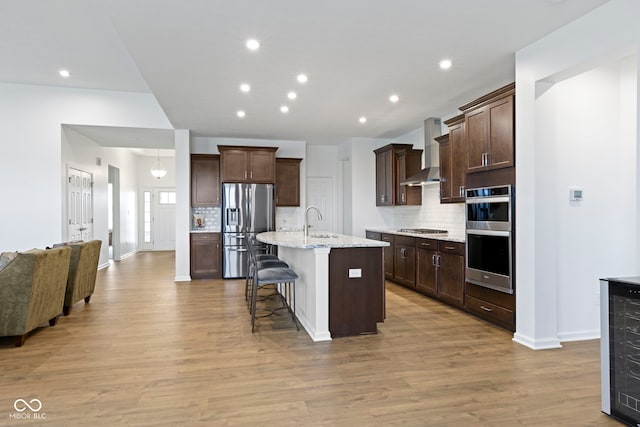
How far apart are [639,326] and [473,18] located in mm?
2394

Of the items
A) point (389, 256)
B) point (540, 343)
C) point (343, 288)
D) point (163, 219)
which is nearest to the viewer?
point (540, 343)

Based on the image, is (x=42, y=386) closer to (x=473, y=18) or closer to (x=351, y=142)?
(x=473, y=18)

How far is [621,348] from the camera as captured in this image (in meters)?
2.14

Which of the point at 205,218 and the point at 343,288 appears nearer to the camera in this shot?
the point at 343,288

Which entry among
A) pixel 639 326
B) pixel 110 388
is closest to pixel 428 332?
pixel 639 326

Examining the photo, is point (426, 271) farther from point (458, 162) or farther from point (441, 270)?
point (458, 162)

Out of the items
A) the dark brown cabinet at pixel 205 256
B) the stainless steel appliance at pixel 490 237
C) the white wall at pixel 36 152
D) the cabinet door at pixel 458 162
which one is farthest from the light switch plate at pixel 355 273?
the white wall at pixel 36 152

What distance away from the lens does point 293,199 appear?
759 cm

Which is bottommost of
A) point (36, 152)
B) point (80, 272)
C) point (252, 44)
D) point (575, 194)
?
point (80, 272)

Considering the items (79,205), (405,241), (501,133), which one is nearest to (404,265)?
(405,241)

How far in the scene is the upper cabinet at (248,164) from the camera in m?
6.91

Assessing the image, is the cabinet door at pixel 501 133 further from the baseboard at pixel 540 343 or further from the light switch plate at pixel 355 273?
the light switch plate at pixel 355 273

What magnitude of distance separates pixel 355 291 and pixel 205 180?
4.54 metres

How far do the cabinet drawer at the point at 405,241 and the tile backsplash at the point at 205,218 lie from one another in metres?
3.51
